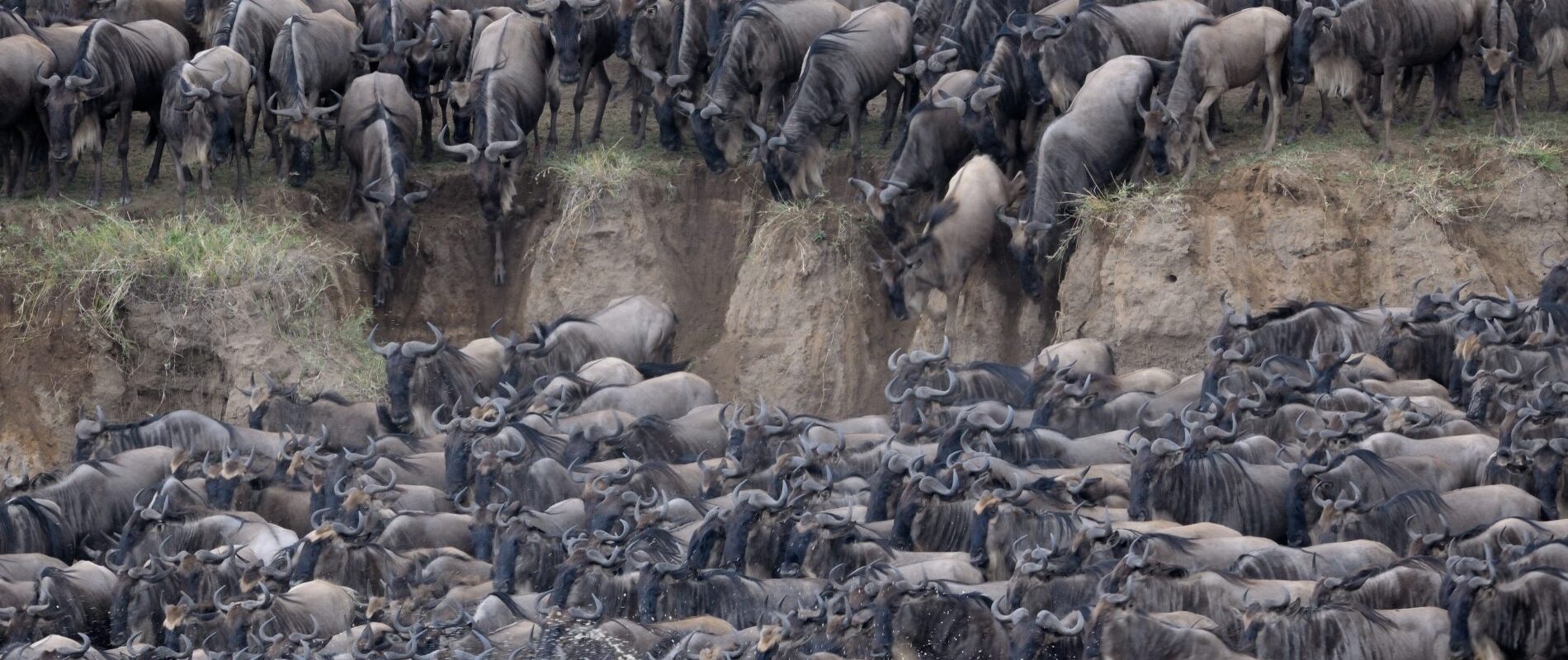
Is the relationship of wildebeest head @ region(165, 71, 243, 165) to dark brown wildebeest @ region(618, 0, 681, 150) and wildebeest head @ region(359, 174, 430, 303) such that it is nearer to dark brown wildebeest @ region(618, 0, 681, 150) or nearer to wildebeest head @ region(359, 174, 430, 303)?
wildebeest head @ region(359, 174, 430, 303)

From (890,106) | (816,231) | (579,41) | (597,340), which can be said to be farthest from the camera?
(579,41)

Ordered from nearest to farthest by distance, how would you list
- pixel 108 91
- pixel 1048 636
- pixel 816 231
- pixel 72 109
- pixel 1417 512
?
pixel 1048 636 → pixel 1417 512 → pixel 72 109 → pixel 816 231 → pixel 108 91

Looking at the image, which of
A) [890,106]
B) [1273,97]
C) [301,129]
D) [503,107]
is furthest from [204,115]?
[1273,97]

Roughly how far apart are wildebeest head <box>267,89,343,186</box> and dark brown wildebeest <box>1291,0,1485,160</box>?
7568mm

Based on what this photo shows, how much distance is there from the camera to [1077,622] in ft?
35.8

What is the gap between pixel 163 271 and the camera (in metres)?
17.8

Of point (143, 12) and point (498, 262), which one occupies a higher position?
point (143, 12)

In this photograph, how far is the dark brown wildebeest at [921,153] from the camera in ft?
57.7

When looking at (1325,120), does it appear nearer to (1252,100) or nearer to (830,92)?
(1252,100)

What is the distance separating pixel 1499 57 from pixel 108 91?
10.6m

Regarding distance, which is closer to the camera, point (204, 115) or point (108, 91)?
point (204, 115)

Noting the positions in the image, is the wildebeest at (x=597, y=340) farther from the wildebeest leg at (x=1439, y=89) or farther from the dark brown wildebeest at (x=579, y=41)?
the wildebeest leg at (x=1439, y=89)

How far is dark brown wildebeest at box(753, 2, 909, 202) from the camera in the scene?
18.1m

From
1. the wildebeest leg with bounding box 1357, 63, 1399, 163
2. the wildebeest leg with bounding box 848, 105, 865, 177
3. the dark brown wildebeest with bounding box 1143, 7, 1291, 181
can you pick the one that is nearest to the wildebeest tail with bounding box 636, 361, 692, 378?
the wildebeest leg with bounding box 848, 105, 865, 177
